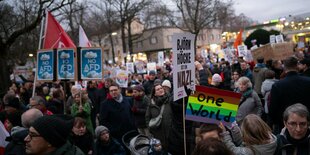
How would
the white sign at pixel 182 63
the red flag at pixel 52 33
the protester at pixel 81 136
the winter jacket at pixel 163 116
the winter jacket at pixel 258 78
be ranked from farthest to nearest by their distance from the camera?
the winter jacket at pixel 258 78, the red flag at pixel 52 33, the winter jacket at pixel 163 116, the protester at pixel 81 136, the white sign at pixel 182 63

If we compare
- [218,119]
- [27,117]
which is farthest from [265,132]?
[27,117]

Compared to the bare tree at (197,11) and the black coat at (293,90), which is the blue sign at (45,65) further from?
the bare tree at (197,11)

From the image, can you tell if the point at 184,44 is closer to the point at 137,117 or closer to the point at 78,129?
the point at 78,129

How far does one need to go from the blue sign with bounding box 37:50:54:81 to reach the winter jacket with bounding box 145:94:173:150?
2694 mm

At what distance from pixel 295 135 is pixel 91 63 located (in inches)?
208

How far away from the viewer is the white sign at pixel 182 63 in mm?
4547

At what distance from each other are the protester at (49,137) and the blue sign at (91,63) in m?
4.68

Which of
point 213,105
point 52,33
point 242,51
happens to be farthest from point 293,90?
point 242,51

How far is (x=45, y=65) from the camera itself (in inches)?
298

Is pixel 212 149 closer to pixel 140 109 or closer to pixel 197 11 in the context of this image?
pixel 140 109

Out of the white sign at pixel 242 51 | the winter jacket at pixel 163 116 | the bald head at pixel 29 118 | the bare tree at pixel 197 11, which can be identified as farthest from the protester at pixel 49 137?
the bare tree at pixel 197 11

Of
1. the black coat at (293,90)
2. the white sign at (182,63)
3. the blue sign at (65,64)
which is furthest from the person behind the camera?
the blue sign at (65,64)

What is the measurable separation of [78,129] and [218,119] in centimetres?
235

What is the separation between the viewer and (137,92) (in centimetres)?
770
